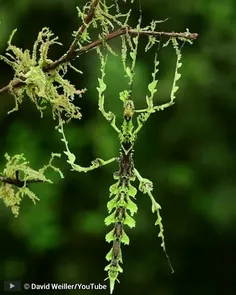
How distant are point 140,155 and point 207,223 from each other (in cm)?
44

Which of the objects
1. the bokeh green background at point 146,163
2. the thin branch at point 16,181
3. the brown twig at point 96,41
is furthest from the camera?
the bokeh green background at point 146,163

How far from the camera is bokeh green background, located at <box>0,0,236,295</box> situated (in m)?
3.21

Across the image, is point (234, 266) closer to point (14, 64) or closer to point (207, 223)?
point (207, 223)

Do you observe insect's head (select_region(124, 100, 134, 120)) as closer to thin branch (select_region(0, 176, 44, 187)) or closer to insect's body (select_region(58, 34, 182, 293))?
insect's body (select_region(58, 34, 182, 293))

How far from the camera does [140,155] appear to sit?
3305 mm

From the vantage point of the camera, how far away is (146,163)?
3.29 metres

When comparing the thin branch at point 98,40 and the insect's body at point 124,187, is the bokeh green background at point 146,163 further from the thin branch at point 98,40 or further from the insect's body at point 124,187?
the thin branch at point 98,40

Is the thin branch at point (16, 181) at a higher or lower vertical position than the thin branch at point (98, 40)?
lower

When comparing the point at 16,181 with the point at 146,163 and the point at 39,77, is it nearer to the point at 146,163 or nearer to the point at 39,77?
the point at 39,77

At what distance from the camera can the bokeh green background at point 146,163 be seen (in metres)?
3.21

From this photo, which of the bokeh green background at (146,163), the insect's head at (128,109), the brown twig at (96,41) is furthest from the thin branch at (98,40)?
the bokeh green background at (146,163)

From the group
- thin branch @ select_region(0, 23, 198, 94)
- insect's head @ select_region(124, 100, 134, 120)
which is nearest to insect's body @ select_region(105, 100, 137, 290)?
insect's head @ select_region(124, 100, 134, 120)

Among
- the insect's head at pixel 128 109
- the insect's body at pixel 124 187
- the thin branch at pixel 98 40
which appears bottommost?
the insect's body at pixel 124 187

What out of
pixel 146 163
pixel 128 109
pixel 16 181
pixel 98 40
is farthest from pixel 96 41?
pixel 146 163
